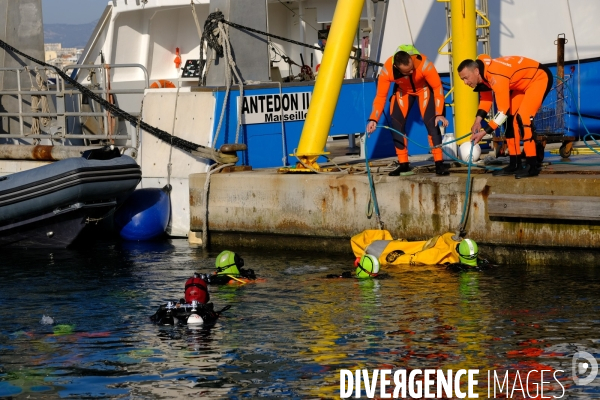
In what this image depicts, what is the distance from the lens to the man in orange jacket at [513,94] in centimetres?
1002

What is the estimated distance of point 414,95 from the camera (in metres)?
11.4

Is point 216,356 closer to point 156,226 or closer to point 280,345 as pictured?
point 280,345

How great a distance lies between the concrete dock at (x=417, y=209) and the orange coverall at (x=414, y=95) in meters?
0.46

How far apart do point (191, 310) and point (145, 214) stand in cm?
513

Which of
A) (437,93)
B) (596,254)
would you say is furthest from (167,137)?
(596,254)

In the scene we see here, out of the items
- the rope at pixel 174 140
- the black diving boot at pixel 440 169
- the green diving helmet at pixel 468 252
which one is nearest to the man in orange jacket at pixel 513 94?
the black diving boot at pixel 440 169

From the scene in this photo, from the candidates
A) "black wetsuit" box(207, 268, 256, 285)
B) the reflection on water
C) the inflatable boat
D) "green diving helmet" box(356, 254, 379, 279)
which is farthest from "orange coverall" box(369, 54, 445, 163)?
the inflatable boat

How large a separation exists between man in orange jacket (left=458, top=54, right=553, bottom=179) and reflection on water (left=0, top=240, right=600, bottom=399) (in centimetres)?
127

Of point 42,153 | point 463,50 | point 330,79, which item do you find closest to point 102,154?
point 42,153

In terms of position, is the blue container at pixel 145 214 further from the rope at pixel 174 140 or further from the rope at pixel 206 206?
the rope at pixel 206 206

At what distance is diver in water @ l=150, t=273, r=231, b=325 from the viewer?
26.2 feet

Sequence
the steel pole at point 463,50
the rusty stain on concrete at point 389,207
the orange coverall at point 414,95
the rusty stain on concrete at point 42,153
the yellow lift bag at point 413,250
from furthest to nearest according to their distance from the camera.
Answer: the rusty stain on concrete at point 42,153 < the steel pole at point 463,50 < the orange coverall at point 414,95 < the yellow lift bag at point 413,250 < the rusty stain on concrete at point 389,207

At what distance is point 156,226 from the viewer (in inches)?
510

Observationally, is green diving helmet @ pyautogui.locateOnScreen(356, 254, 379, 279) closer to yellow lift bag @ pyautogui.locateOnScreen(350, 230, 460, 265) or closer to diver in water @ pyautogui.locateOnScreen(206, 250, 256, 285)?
yellow lift bag @ pyautogui.locateOnScreen(350, 230, 460, 265)
